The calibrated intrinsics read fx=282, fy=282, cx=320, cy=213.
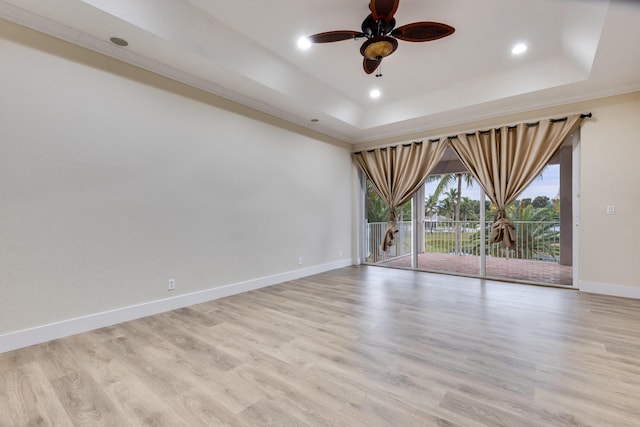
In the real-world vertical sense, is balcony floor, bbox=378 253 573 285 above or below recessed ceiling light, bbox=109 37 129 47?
below

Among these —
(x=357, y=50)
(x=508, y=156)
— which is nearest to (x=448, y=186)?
(x=508, y=156)

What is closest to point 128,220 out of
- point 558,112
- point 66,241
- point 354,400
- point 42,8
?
point 66,241

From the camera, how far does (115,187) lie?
9.61 feet

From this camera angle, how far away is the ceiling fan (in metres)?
2.48

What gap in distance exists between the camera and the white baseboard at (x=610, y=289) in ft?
12.2

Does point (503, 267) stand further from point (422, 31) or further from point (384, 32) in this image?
point (384, 32)

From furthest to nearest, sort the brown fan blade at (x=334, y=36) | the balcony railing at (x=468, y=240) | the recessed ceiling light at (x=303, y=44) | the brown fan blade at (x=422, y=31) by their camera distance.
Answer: the balcony railing at (x=468, y=240), the recessed ceiling light at (x=303, y=44), the brown fan blade at (x=334, y=36), the brown fan blade at (x=422, y=31)

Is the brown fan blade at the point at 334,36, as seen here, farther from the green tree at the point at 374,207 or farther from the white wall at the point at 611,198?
the green tree at the point at 374,207

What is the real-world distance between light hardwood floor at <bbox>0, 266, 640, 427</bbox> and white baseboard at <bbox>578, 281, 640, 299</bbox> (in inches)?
19.6

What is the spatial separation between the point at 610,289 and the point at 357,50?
15.4 feet

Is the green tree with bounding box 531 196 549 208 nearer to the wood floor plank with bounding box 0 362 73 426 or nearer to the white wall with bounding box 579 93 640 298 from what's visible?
the white wall with bounding box 579 93 640 298

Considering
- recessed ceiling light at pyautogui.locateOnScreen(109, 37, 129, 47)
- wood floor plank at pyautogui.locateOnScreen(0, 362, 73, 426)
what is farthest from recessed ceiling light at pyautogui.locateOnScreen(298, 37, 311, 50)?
wood floor plank at pyautogui.locateOnScreen(0, 362, 73, 426)

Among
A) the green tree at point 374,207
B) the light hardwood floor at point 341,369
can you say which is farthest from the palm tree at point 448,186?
the light hardwood floor at point 341,369

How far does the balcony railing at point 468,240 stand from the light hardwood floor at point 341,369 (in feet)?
6.08
